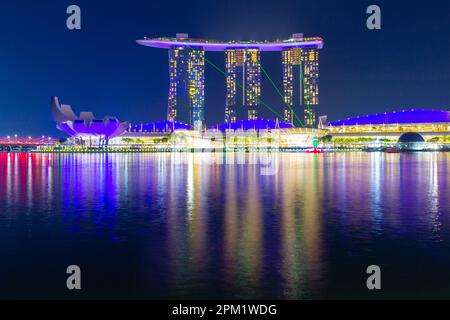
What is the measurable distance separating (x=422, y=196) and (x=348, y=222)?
6297 mm

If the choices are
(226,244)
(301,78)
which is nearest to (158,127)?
(301,78)

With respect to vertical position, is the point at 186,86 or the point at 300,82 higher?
the point at 300,82

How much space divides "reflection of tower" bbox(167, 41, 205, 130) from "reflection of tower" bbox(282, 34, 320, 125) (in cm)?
2315

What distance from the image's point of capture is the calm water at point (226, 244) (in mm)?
7250

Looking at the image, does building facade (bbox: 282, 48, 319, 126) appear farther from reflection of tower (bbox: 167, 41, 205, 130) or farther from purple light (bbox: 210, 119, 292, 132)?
purple light (bbox: 210, 119, 292, 132)

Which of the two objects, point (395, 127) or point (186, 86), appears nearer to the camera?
point (395, 127)

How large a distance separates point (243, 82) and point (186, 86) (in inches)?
663

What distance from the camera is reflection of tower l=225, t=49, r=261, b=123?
6173 inches

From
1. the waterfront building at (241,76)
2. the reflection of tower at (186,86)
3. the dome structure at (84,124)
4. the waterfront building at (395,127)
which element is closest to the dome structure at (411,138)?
the waterfront building at (395,127)

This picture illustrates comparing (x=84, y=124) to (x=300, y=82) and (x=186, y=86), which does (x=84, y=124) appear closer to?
(x=186, y=86)

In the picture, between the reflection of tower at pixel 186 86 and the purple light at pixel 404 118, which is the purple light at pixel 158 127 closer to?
the reflection of tower at pixel 186 86

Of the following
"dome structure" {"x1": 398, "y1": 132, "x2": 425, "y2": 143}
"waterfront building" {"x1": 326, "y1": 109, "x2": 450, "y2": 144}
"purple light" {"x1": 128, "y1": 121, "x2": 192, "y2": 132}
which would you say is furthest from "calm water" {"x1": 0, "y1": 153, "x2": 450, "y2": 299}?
"purple light" {"x1": 128, "y1": 121, "x2": 192, "y2": 132}

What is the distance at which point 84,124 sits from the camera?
10175 cm
